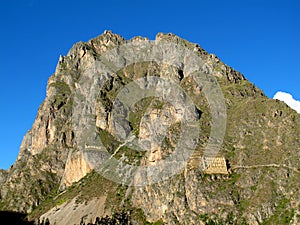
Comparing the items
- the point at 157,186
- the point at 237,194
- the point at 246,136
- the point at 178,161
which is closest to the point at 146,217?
the point at 157,186

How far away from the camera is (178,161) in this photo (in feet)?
617

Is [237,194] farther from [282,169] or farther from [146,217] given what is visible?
[146,217]

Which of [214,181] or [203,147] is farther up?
[203,147]

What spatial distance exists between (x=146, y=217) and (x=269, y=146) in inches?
2283

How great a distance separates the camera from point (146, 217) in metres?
184

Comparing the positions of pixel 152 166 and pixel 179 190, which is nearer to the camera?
pixel 179 190

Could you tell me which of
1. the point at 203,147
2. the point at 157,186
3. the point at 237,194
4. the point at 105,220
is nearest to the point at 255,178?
the point at 237,194

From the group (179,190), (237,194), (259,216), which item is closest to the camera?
(259,216)

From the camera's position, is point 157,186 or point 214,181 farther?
point 157,186

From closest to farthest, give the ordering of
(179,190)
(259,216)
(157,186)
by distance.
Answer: (259,216)
(179,190)
(157,186)

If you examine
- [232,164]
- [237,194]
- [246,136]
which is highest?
[246,136]

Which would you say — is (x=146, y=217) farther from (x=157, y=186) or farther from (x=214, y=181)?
(x=214, y=181)

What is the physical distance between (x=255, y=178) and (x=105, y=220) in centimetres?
6615

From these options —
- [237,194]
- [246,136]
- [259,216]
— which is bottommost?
[259,216]
